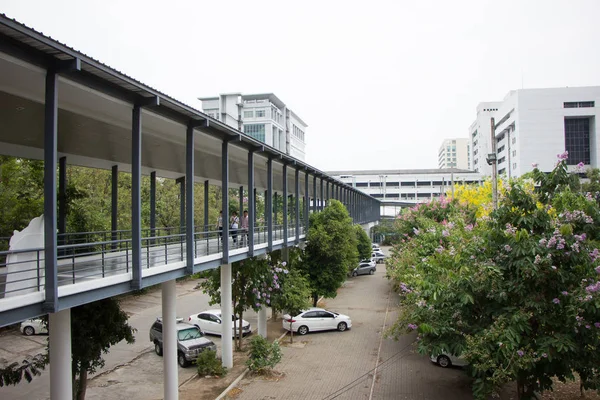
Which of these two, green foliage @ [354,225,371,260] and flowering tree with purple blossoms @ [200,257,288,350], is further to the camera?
green foliage @ [354,225,371,260]

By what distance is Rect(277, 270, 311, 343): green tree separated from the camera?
17750 millimetres

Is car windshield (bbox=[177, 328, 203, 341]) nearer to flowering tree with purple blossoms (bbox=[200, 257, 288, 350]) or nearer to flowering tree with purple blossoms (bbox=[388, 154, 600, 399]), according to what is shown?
flowering tree with purple blossoms (bbox=[200, 257, 288, 350])

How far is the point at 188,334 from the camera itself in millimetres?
17141

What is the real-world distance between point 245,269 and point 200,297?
49.9 feet

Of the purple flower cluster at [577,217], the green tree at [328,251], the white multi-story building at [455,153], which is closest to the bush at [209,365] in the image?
the green tree at [328,251]

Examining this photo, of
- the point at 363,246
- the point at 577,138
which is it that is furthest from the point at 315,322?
the point at 577,138

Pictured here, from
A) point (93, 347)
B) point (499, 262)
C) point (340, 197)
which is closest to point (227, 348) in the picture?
point (93, 347)

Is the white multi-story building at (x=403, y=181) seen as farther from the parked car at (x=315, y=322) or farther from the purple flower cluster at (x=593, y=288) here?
the purple flower cluster at (x=593, y=288)

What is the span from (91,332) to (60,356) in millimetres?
2458

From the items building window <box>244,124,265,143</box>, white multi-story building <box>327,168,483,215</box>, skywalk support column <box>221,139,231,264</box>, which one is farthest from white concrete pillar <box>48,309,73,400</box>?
white multi-story building <box>327,168,483,215</box>

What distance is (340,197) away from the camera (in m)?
35.2

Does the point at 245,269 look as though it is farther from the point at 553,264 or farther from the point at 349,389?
the point at 553,264

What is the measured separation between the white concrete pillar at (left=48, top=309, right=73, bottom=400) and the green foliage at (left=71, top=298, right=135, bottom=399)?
200cm

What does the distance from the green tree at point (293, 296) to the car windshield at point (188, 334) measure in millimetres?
3228
